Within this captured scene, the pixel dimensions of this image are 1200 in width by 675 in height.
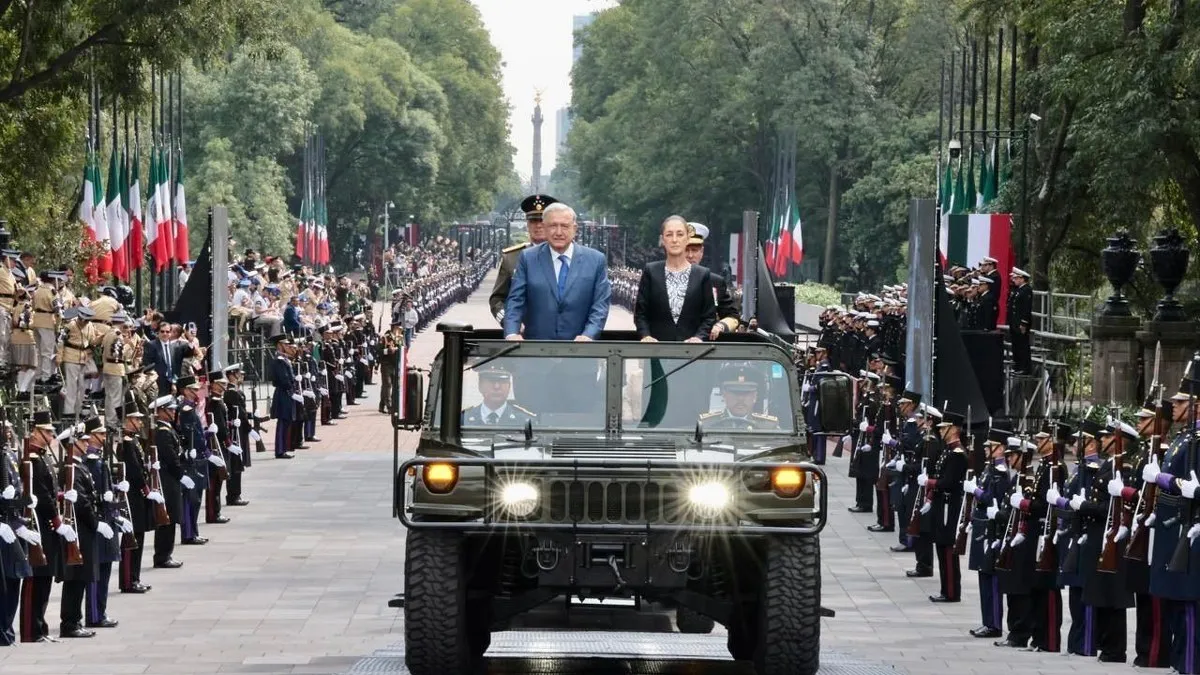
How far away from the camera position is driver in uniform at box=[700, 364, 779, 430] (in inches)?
525

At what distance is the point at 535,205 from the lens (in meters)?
15.1

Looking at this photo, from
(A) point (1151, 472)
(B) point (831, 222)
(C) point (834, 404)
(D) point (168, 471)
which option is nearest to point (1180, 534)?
(A) point (1151, 472)

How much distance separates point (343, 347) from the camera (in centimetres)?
4441

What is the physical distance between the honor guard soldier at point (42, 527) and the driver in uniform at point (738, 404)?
6027 mm

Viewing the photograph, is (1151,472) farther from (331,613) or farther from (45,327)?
(45,327)

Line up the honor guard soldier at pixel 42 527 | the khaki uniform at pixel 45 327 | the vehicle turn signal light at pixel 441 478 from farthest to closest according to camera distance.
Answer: the khaki uniform at pixel 45 327 → the honor guard soldier at pixel 42 527 → the vehicle turn signal light at pixel 441 478

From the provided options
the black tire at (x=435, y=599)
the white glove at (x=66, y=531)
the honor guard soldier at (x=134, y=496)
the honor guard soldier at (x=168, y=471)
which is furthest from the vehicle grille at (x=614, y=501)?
the honor guard soldier at (x=168, y=471)

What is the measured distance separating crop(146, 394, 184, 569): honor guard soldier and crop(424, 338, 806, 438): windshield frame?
8622 mm

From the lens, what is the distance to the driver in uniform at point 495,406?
13383 millimetres

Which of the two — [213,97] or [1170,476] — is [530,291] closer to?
[1170,476]

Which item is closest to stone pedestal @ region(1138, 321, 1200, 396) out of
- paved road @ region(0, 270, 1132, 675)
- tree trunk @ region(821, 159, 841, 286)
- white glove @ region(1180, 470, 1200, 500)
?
paved road @ region(0, 270, 1132, 675)

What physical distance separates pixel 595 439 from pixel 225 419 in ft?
45.6

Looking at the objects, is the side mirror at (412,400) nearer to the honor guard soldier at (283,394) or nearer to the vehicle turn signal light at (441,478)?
the vehicle turn signal light at (441,478)

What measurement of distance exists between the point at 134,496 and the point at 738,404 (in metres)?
8.46
